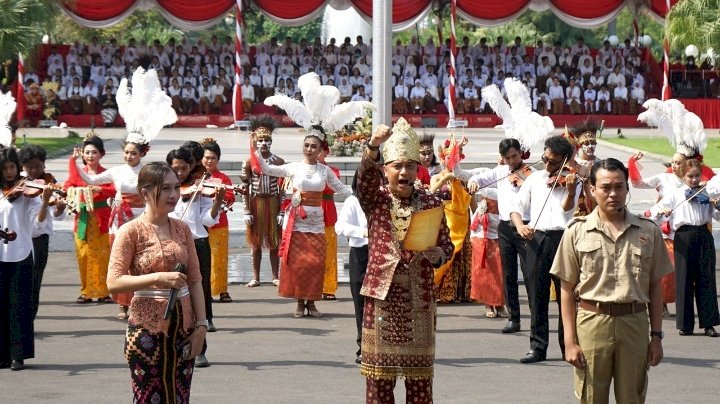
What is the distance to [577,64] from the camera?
1515 inches

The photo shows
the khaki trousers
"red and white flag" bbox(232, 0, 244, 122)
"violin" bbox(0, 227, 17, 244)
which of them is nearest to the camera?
the khaki trousers

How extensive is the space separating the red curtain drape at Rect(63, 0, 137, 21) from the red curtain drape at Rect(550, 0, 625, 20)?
37.6 ft

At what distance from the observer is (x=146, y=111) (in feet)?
38.4

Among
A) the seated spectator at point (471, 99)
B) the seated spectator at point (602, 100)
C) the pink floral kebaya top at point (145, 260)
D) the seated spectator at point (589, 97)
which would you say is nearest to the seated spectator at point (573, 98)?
the seated spectator at point (589, 97)

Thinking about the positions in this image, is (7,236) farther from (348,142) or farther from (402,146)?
(348,142)

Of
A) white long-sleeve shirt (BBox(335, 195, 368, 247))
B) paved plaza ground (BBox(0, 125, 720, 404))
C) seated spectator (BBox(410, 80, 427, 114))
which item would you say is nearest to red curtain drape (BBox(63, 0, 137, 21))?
seated spectator (BBox(410, 80, 427, 114))

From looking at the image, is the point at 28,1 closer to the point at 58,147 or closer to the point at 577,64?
the point at 58,147

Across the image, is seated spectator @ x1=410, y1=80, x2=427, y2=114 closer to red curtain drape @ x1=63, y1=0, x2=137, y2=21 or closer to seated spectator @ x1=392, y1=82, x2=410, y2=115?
seated spectator @ x1=392, y1=82, x2=410, y2=115

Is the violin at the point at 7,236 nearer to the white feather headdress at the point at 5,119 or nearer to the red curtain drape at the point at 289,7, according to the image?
the white feather headdress at the point at 5,119

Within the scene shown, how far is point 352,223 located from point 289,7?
2597 centimetres

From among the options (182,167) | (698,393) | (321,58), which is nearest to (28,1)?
(321,58)

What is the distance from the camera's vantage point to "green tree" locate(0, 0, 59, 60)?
91.2 ft

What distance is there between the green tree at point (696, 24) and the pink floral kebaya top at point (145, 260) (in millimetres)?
25316

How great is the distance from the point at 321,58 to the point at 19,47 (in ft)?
36.1
